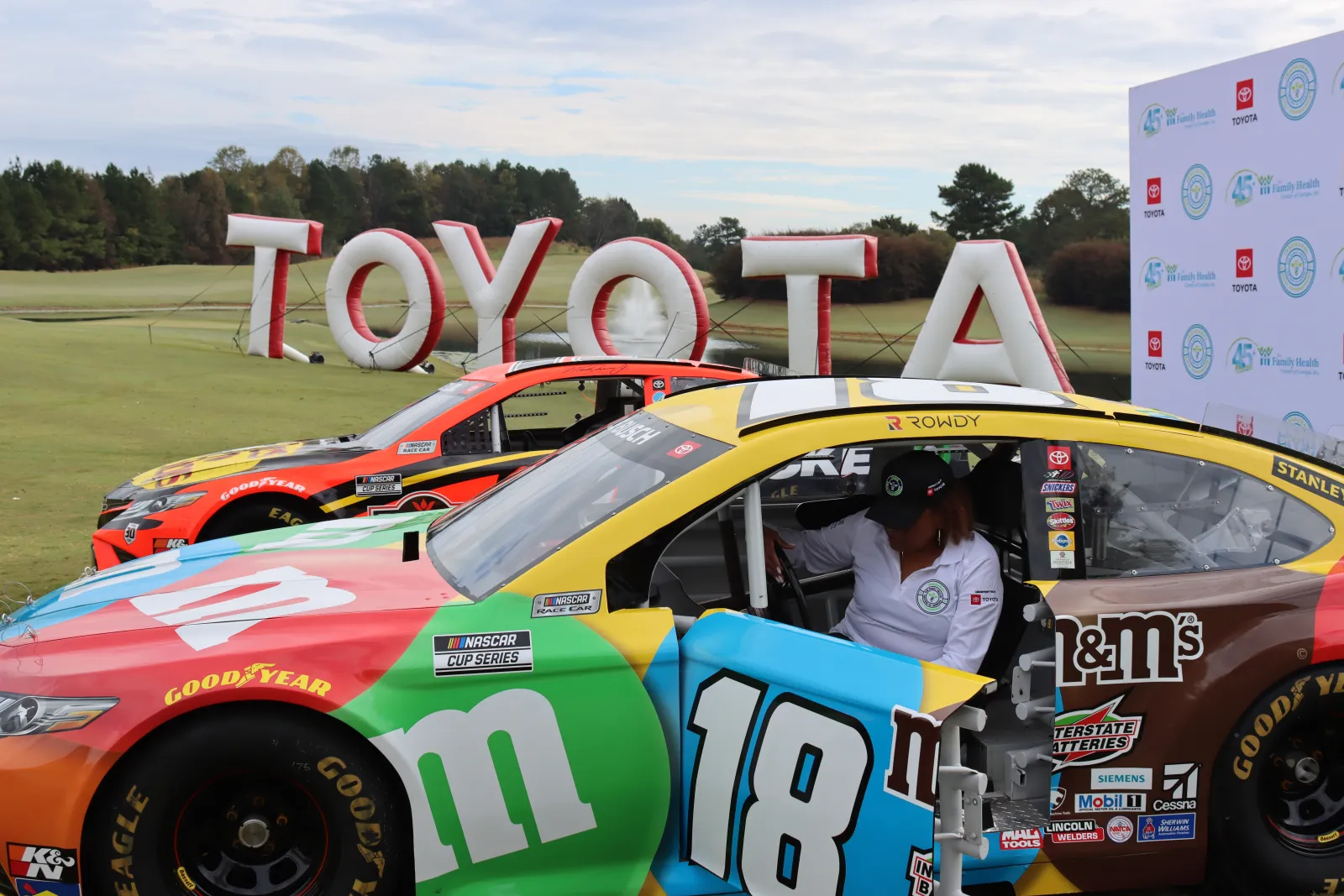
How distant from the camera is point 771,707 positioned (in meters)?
2.91

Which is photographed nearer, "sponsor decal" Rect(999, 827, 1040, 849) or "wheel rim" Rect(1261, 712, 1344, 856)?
"sponsor decal" Rect(999, 827, 1040, 849)

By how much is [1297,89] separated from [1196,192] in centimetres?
153

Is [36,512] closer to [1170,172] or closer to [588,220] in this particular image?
[1170,172]

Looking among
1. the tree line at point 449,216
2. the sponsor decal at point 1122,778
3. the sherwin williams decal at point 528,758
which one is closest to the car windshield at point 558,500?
the sherwin williams decal at point 528,758

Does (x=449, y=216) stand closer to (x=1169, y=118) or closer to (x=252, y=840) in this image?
(x=1169, y=118)

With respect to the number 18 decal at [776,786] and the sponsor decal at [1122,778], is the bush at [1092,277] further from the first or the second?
the number 18 decal at [776,786]

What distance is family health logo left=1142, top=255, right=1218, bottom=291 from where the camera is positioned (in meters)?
11.6

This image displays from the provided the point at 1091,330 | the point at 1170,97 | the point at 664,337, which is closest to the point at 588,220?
the point at 1091,330

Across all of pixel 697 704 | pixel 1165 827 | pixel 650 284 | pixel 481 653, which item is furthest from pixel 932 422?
pixel 650 284

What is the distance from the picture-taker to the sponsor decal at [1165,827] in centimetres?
Answer: 337

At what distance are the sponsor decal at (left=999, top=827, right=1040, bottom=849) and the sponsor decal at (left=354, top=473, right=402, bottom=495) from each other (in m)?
5.00

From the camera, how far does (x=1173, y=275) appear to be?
39.5ft

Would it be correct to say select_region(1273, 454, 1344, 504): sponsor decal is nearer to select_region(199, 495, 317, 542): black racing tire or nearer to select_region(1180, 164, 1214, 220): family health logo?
select_region(199, 495, 317, 542): black racing tire

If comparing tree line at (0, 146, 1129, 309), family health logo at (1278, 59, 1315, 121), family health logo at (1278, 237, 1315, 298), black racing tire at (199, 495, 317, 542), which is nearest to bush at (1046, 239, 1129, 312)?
tree line at (0, 146, 1129, 309)
